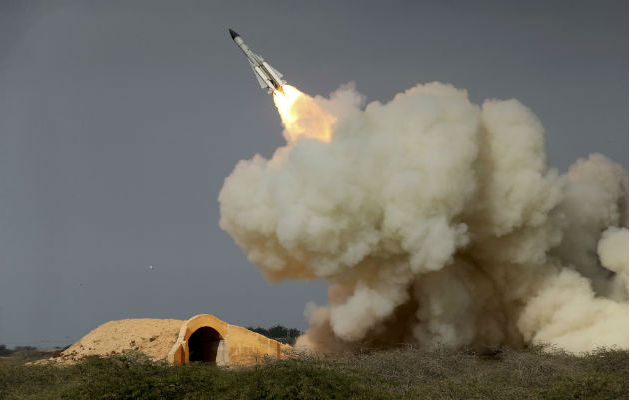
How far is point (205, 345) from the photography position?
1058 inches

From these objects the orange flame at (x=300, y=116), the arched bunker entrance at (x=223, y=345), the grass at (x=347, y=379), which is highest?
the orange flame at (x=300, y=116)

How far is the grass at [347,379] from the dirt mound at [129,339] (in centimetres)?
209

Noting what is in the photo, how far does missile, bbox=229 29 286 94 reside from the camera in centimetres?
2767

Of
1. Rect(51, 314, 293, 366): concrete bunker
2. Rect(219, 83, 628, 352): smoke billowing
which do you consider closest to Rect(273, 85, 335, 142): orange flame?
Rect(219, 83, 628, 352): smoke billowing

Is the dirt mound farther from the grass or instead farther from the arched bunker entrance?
the grass

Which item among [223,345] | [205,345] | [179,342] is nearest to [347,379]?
[179,342]

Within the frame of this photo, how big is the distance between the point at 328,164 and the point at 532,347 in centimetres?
916

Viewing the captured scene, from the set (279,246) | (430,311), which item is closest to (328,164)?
(279,246)

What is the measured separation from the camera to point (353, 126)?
86.3ft

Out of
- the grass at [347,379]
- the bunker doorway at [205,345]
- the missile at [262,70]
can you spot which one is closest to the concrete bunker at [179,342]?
the bunker doorway at [205,345]

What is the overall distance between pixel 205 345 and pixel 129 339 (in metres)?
2.71

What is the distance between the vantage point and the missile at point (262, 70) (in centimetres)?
2767

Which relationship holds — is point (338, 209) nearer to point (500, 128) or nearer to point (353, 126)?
point (353, 126)

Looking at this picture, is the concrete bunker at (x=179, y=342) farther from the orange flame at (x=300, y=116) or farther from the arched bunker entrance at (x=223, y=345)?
the orange flame at (x=300, y=116)
